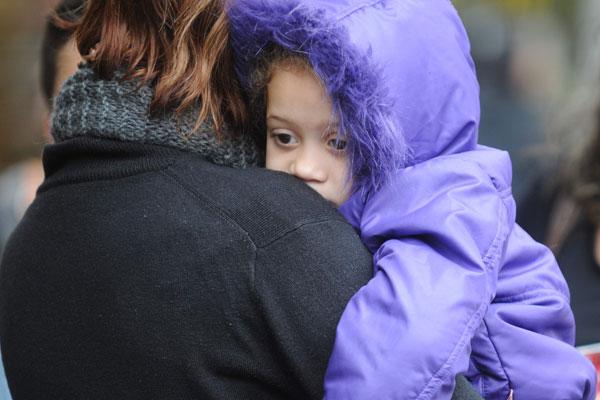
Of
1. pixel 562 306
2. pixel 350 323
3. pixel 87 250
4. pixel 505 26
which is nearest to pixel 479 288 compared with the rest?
pixel 350 323

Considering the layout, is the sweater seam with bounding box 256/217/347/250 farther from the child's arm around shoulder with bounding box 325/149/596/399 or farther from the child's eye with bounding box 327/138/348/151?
the child's eye with bounding box 327/138/348/151

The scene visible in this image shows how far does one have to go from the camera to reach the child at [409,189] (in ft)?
4.78

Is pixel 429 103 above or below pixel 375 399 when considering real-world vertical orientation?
above

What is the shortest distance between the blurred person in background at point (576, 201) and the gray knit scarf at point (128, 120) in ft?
5.94

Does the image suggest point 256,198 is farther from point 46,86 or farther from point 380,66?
point 46,86

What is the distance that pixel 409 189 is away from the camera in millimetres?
1656

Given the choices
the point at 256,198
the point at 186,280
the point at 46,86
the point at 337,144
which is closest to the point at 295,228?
the point at 256,198

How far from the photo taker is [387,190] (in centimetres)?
167

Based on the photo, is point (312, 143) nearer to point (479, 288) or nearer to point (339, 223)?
point (339, 223)

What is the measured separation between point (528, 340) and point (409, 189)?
383 millimetres

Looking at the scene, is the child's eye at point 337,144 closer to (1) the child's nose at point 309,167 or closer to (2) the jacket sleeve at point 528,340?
(1) the child's nose at point 309,167

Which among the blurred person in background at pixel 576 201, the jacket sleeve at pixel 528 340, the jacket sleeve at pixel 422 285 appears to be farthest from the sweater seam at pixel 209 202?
the blurred person in background at pixel 576 201

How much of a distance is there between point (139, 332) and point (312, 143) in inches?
20.4

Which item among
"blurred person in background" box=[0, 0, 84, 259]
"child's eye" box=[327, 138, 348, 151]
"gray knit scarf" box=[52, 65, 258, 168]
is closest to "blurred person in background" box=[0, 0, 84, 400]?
"blurred person in background" box=[0, 0, 84, 259]
